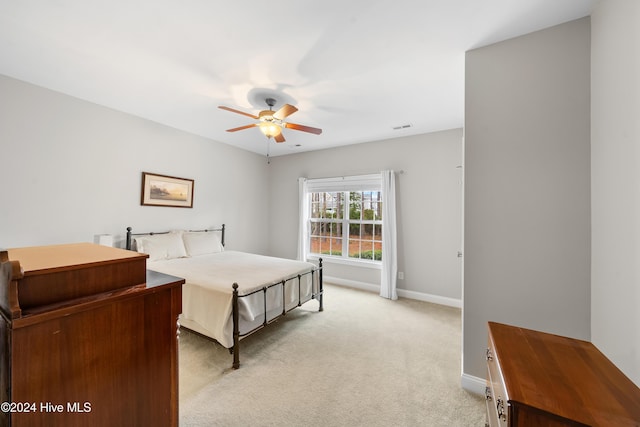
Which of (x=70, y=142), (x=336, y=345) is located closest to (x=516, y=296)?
(x=336, y=345)

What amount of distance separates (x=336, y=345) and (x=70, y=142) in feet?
12.6

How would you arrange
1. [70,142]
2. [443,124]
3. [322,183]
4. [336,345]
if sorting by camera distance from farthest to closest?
[322,183], [443,124], [70,142], [336,345]

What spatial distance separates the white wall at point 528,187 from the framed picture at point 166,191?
13.2ft

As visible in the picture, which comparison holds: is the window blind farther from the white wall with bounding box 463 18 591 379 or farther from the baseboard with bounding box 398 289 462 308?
the white wall with bounding box 463 18 591 379

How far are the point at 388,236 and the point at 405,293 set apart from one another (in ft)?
3.22

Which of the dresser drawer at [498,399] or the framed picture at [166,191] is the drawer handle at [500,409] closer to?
the dresser drawer at [498,399]

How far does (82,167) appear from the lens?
309 centimetres

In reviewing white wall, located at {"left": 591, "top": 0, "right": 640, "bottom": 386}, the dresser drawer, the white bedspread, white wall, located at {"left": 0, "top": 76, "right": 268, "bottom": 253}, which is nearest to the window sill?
the white bedspread

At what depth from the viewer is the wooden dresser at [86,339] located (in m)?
0.69

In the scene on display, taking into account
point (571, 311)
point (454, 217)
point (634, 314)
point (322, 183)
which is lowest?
point (571, 311)

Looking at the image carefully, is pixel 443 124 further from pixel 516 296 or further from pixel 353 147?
pixel 516 296

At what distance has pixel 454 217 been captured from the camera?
3.80 m

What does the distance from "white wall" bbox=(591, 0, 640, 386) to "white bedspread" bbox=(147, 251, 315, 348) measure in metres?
2.51

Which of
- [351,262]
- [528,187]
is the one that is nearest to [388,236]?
[351,262]
